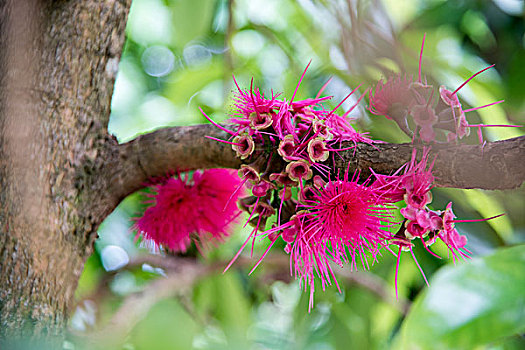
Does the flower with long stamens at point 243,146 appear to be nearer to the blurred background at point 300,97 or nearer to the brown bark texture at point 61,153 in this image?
the brown bark texture at point 61,153

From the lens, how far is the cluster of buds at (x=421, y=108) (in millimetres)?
546

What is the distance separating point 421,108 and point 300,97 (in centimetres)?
69

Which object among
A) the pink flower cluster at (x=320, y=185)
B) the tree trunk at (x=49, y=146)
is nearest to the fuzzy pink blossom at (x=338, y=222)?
the pink flower cluster at (x=320, y=185)

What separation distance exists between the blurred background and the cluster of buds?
29cm

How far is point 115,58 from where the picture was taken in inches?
27.5

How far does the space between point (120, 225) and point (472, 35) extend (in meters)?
1.02

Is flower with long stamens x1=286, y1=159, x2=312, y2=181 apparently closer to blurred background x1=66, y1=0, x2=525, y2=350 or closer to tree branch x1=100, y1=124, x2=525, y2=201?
tree branch x1=100, y1=124, x2=525, y2=201

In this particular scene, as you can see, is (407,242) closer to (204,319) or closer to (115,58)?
(115,58)

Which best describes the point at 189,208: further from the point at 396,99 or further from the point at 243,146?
the point at 396,99

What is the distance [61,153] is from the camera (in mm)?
638

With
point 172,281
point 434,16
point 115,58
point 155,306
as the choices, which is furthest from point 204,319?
point 434,16

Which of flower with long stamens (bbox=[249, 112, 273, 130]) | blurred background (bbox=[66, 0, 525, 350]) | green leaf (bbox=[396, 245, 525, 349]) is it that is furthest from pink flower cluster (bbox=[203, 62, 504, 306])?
blurred background (bbox=[66, 0, 525, 350])

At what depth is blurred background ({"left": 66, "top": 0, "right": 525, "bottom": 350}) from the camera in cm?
91

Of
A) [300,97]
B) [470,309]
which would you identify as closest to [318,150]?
[470,309]
